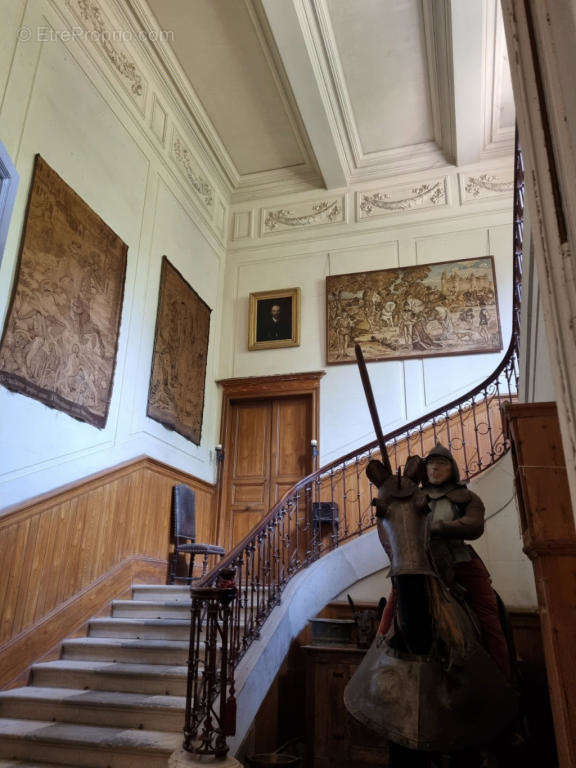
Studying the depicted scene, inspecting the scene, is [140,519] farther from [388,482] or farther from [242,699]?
[388,482]

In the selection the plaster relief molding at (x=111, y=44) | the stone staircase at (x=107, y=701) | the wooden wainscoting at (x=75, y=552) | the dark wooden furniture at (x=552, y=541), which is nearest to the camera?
the dark wooden furniture at (x=552, y=541)

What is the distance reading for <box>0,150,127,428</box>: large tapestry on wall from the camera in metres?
4.97

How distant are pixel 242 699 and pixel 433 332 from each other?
5.86 m

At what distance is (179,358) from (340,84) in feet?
14.7

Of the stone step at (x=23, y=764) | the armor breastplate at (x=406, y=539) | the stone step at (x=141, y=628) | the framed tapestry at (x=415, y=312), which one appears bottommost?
the stone step at (x=23, y=764)

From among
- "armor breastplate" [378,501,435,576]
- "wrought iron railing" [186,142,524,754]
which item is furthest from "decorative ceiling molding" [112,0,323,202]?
"armor breastplate" [378,501,435,576]

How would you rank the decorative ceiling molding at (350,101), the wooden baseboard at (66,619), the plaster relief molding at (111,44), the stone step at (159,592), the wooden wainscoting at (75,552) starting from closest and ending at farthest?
1. the wooden baseboard at (66,619)
2. the wooden wainscoting at (75,552)
3. the stone step at (159,592)
4. the plaster relief molding at (111,44)
5. the decorative ceiling molding at (350,101)

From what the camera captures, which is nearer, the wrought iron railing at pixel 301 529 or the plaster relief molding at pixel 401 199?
the wrought iron railing at pixel 301 529

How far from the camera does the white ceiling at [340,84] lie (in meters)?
7.38

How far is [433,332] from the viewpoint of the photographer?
840 cm

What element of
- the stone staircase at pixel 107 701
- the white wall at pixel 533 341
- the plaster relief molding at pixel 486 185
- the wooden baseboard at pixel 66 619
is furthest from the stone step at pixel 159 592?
the plaster relief molding at pixel 486 185

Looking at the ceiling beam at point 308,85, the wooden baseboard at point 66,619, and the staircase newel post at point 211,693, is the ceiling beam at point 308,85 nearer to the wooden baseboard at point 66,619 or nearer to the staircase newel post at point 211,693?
the wooden baseboard at point 66,619

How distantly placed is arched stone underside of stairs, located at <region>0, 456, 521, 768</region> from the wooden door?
2601 mm

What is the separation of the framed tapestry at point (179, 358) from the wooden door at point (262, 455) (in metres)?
0.79
